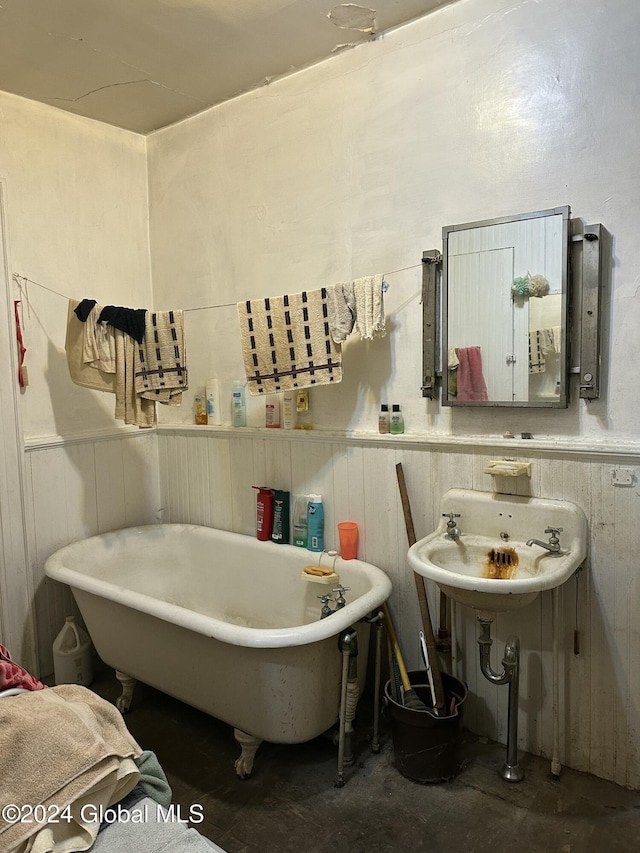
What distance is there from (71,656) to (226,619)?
26.3 inches

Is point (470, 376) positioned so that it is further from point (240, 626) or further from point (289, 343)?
point (240, 626)

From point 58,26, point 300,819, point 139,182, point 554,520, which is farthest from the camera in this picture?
point 139,182

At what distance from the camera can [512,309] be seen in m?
1.93

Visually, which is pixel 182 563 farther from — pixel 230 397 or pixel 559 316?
pixel 559 316

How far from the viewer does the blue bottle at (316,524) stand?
7.97 ft

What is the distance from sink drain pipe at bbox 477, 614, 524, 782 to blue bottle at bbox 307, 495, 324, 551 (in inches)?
30.5

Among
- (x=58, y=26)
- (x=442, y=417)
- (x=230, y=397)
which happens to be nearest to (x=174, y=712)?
(x=230, y=397)

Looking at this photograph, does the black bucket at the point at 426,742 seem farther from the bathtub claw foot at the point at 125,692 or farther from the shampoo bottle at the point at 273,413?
the shampoo bottle at the point at 273,413

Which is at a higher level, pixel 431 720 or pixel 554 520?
pixel 554 520

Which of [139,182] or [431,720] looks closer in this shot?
[431,720]

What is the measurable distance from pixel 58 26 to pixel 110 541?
205cm

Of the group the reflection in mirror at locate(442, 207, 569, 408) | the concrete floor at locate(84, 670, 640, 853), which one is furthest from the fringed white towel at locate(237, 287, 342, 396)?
the concrete floor at locate(84, 670, 640, 853)

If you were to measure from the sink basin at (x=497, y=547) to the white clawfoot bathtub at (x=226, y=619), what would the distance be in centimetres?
26

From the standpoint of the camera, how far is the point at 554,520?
1879mm
